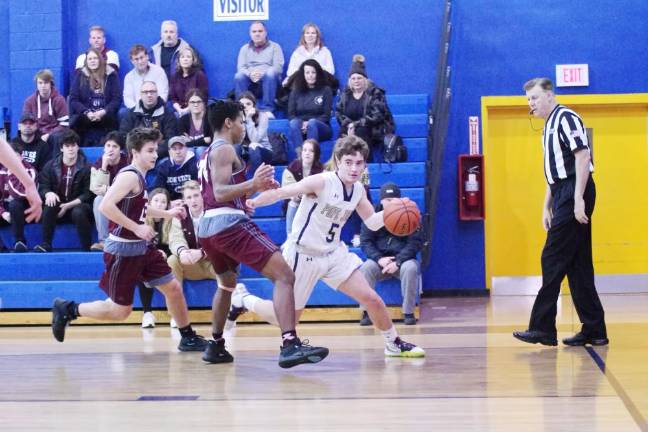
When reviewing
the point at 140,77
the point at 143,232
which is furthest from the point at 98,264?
the point at 143,232

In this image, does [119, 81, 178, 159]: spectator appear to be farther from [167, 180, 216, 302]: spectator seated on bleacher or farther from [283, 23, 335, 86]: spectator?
[167, 180, 216, 302]: spectator seated on bleacher

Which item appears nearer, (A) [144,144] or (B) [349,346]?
(A) [144,144]

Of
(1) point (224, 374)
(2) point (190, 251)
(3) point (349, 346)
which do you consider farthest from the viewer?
(2) point (190, 251)

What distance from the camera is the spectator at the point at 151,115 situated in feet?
34.6

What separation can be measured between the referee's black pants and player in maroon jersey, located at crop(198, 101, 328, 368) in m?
1.65

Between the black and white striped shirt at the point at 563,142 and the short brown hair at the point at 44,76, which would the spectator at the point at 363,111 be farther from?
the black and white striped shirt at the point at 563,142

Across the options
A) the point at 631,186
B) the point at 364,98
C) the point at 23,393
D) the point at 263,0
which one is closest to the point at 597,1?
the point at 631,186

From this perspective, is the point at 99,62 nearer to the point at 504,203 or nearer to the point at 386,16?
the point at 386,16

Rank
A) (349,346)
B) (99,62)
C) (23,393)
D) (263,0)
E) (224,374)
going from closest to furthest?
(23,393) < (224,374) < (349,346) < (99,62) < (263,0)

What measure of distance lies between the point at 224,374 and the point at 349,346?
1.46 meters

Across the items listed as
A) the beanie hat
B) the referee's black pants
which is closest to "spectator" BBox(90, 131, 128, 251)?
the beanie hat

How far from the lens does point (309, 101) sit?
417 inches

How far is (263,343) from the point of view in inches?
280

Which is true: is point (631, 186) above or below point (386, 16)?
below
